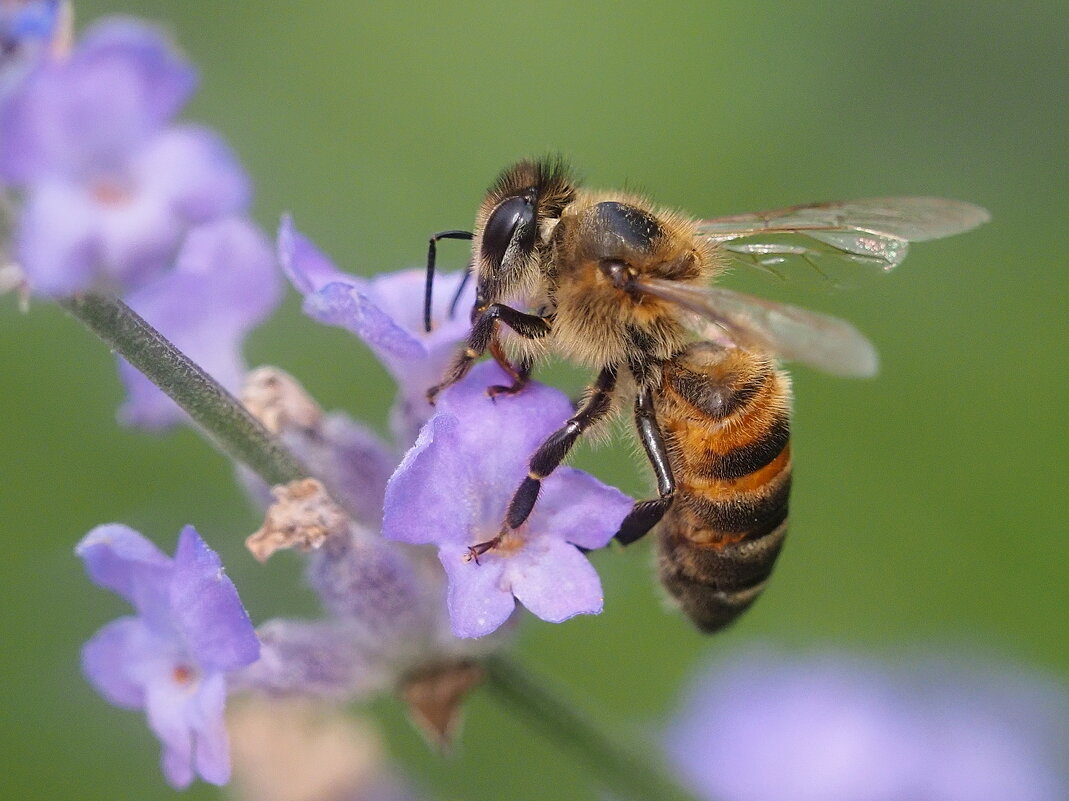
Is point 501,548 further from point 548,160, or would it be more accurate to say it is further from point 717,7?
point 717,7

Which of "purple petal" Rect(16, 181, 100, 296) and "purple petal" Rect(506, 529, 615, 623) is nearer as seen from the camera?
"purple petal" Rect(16, 181, 100, 296)

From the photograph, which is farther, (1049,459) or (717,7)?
(717,7)

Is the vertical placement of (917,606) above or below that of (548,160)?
below

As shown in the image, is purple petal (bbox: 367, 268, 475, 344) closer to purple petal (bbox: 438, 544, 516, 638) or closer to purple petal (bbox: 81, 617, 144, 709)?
purple petal (bbox: 438, 544, 516, 638)

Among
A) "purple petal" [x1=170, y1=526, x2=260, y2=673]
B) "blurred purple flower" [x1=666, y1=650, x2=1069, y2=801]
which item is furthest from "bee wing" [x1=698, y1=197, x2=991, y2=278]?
"blurred purple flower" [x1=666, y1=650, x2=1069, y2=801]

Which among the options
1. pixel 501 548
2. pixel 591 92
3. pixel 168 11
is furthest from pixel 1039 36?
pixel 501 548

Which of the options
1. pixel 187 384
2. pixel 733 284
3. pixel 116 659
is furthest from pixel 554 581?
pixel 733 284

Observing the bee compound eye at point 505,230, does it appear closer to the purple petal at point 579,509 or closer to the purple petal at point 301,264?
the purple petal at point 301,264
